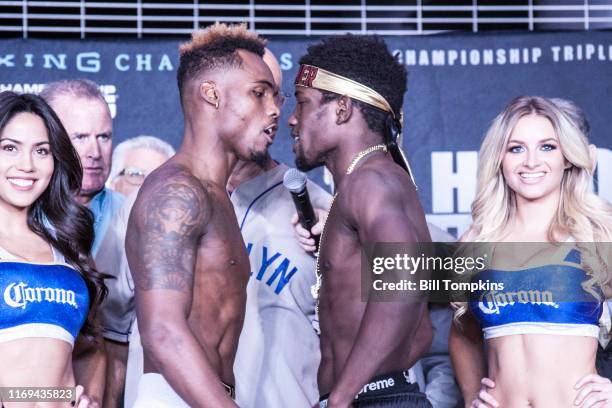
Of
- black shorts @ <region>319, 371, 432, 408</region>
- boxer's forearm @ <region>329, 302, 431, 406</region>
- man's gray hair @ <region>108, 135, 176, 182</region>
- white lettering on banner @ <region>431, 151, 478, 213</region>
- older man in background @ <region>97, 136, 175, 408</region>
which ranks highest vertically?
man's gray hair @ <region>108, 135, 176, 182</region>

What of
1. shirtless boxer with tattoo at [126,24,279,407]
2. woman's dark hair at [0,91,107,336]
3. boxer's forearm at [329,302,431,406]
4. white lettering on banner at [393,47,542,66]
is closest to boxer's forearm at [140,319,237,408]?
shirtless boxer with tattoo at [126,24,279,407]

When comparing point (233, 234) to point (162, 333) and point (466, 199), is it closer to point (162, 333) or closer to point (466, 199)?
point (162, 333)

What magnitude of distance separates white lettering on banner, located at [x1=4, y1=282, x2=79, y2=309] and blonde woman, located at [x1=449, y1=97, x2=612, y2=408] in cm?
126

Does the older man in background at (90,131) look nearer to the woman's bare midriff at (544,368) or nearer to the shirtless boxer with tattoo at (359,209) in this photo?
the shirtless boxer with tattoo at (359,209)

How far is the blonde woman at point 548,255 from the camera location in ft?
10.2

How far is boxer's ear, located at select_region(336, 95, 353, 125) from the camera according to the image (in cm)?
314

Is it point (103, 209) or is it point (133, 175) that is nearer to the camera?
point (103, 209)

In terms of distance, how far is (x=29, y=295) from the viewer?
115 inches

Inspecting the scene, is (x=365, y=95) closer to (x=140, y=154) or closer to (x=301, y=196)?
(x=301, y=196)

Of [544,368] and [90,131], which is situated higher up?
[90,131]

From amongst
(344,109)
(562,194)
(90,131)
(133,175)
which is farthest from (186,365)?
(133,175)

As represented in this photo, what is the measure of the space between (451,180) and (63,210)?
166 centimetres

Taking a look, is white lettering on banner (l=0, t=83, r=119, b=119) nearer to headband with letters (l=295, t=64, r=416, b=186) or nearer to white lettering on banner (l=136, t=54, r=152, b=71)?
white lettering on banner (l=136, t=54, r=152, b=71)

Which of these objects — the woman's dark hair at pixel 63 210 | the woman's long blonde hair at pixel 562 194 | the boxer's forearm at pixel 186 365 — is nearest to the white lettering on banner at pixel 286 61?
the woman's long blonde hair at pixel 562 194
